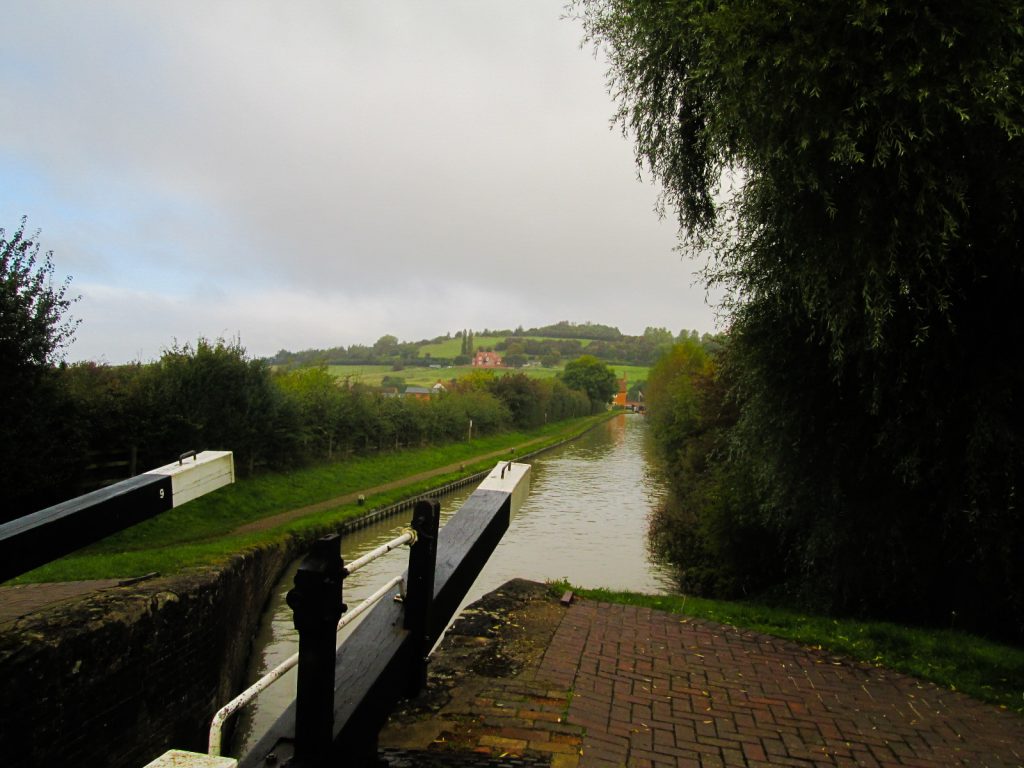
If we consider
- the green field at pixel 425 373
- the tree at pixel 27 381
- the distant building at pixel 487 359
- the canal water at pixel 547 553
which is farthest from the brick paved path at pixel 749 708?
the distant building at pixel 487 359

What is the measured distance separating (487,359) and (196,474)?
4630 inches

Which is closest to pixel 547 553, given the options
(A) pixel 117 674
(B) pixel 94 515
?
(A) pixel 117 674

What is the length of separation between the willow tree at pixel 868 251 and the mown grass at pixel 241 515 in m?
7.38

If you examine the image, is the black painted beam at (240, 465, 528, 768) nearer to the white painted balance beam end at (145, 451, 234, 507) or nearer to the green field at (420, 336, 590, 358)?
the white painted balance beam end at (145, 451, 234, 507)

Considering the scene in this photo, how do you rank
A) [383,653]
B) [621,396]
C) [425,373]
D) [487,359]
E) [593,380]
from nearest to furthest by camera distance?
[383,653] < [593,380] < [425,373] < [621,396] < [487,359]

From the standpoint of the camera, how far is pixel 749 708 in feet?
13.7

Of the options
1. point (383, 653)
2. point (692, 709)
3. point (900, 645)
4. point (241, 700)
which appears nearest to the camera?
point (241, 700)

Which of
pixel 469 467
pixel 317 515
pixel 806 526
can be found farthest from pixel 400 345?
pixel 806 526

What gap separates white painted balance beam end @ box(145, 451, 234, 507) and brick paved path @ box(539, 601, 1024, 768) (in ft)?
7.68

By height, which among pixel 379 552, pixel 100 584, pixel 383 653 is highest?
pixel 379 552

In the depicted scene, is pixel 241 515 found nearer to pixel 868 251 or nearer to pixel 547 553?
pixel 547 553

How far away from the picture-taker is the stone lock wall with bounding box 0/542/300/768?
4.41 metres

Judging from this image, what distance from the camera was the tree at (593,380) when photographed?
91.1 m

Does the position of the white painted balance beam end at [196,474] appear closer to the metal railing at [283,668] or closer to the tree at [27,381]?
the metal railing at [283,668]
